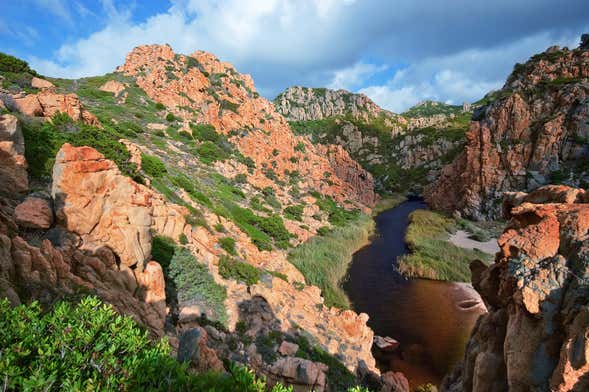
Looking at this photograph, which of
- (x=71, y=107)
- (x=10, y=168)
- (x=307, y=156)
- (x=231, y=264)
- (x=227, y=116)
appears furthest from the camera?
(x=307, y=156)

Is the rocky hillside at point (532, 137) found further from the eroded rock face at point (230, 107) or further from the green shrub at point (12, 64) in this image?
the green shrub at point (12, 64)

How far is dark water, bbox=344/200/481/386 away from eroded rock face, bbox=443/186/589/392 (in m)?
11.3

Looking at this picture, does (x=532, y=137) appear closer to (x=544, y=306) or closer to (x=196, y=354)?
(x=544, y=306)

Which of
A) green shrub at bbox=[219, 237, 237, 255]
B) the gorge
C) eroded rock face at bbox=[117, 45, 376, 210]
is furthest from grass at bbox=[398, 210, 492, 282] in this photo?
green shrub at bbox=[219, 237, 237, 255]

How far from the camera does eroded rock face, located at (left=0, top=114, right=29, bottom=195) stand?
10.5 meters

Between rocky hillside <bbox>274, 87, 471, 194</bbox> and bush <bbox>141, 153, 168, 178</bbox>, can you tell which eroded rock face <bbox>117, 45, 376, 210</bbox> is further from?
rocky hillside <bbox>274, 87, 471, 194</bbox>

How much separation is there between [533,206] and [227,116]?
4208cm

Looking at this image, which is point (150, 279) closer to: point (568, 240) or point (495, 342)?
point (495, 342)

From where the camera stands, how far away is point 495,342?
368 inches

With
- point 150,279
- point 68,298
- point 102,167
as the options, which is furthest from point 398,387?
point 102,167

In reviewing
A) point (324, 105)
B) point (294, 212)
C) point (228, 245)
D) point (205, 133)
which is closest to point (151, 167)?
point (228, 245)

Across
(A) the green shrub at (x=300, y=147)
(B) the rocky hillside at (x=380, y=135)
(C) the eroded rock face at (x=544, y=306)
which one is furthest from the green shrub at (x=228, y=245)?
(B) the rocky hillside at (x=380, y=135)

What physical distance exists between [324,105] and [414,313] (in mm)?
147064

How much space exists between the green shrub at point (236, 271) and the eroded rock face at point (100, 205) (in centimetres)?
547
